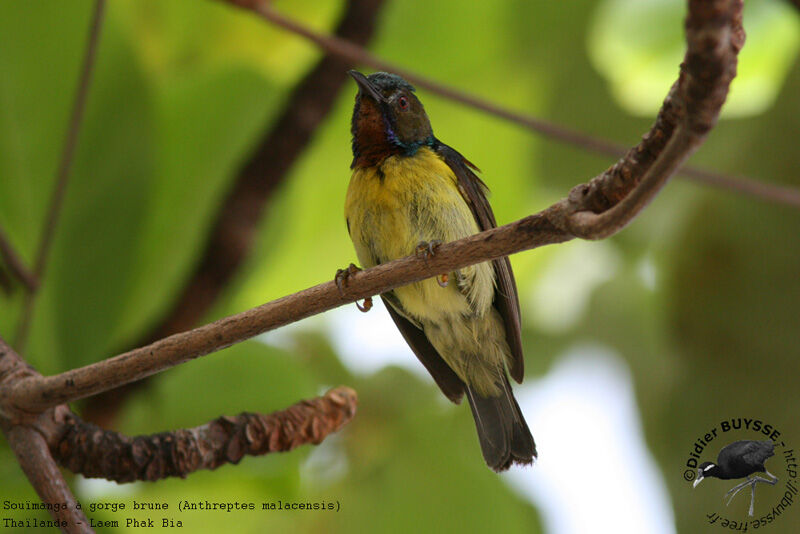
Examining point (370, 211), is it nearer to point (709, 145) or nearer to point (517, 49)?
point (517, 49)

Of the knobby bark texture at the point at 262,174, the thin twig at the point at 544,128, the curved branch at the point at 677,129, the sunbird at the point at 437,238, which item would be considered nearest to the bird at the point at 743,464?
the sunbird at the point at 437,238

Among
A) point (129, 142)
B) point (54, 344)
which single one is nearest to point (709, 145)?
point (129, 142)

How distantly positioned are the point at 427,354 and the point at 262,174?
1.65ft

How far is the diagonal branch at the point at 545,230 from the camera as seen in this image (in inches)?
21.6

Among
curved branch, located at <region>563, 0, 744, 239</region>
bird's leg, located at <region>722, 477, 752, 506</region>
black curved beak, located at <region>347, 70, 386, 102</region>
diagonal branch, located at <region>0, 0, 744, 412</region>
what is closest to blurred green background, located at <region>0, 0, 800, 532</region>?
bird's leg, located at <region>722, 477, 752, 506</region>

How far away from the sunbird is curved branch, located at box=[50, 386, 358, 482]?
1.41 feet

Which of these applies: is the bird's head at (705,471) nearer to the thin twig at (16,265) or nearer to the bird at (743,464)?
the bird at (743,464)

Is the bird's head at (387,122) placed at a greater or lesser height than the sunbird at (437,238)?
greater

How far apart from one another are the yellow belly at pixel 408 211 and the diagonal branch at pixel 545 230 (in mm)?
647

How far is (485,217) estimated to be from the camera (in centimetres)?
161

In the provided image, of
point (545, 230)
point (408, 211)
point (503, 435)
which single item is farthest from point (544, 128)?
point (503, 435)

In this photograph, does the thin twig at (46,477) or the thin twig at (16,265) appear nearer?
the thin twig at (46,477)

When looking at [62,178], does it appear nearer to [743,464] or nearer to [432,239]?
[432,239]

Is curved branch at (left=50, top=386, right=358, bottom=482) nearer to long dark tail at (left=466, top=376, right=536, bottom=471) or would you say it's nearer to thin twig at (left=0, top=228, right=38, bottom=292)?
thin twig at (left=0, top=228, right=38, bottom=292)
